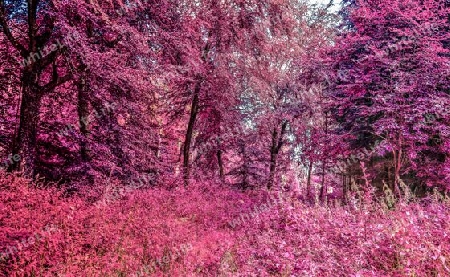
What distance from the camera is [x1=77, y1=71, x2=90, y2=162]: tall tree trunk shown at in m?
7.88

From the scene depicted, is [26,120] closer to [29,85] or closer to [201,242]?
[29,85]

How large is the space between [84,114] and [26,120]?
198cm

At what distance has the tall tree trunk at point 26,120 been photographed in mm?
7362

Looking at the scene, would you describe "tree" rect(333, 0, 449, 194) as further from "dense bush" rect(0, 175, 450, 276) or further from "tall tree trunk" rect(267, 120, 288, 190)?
"tall tree trunk" rect(267, 120, 288, 190)

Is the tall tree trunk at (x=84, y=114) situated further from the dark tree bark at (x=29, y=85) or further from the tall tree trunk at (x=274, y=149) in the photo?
the tall tree trunk at (x=274, y=149)

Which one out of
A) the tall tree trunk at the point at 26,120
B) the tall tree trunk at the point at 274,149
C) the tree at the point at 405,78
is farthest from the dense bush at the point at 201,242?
the tall tree trunk at the point at 274,149

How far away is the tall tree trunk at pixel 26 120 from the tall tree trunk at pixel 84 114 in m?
1.00

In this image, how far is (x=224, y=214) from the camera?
33.3 feet

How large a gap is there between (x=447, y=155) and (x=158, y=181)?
9909mm

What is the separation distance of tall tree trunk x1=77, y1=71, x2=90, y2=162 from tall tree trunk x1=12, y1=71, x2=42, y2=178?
100cm

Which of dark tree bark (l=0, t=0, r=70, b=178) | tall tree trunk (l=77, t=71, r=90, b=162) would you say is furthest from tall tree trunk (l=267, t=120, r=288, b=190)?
dark tree bark (l=0, t=0, r=70, b=178)

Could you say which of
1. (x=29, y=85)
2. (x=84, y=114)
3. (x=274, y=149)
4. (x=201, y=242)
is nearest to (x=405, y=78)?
(x=201, y=242)

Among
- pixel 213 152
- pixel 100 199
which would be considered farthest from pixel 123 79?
pixel 213 152

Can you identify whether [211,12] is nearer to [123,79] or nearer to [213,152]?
[123,79]
